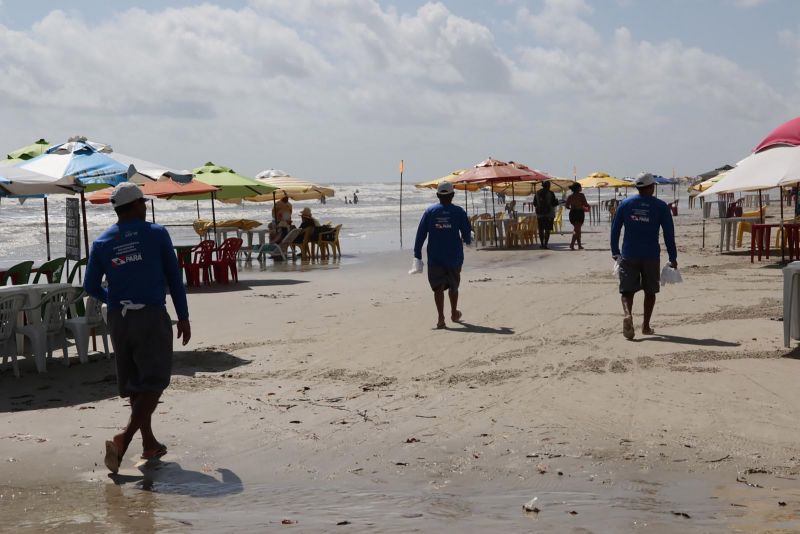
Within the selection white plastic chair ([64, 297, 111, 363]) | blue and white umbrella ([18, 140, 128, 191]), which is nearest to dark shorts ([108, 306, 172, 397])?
white plastic chair ([64, 297, 111, 363])

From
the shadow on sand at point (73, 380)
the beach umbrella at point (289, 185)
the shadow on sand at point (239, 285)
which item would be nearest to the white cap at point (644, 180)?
the shadow on sand at point (73, 380)

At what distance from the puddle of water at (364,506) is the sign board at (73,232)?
5045 mm

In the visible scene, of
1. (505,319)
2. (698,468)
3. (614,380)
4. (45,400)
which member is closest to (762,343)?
(614,380)

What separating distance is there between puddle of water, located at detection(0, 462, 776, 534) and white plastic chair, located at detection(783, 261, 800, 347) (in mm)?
3677

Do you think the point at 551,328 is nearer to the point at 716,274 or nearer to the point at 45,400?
the point at 45,400

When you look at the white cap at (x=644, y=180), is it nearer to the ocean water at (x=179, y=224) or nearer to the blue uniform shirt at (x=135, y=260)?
the blue uniform shirt at (x=135, y=260)

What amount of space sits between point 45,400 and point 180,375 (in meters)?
1.15

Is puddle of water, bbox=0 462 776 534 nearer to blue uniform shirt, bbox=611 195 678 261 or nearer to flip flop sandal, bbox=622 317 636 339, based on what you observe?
flip flop sandal, bbox=622 317 636 339

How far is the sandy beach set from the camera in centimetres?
477

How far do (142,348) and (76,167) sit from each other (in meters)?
4.63

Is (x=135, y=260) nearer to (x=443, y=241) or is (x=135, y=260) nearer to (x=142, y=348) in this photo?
(x=142, y=348)

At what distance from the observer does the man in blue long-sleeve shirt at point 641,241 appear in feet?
31.4

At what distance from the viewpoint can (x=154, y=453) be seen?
19.1ft

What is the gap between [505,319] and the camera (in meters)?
11.3
